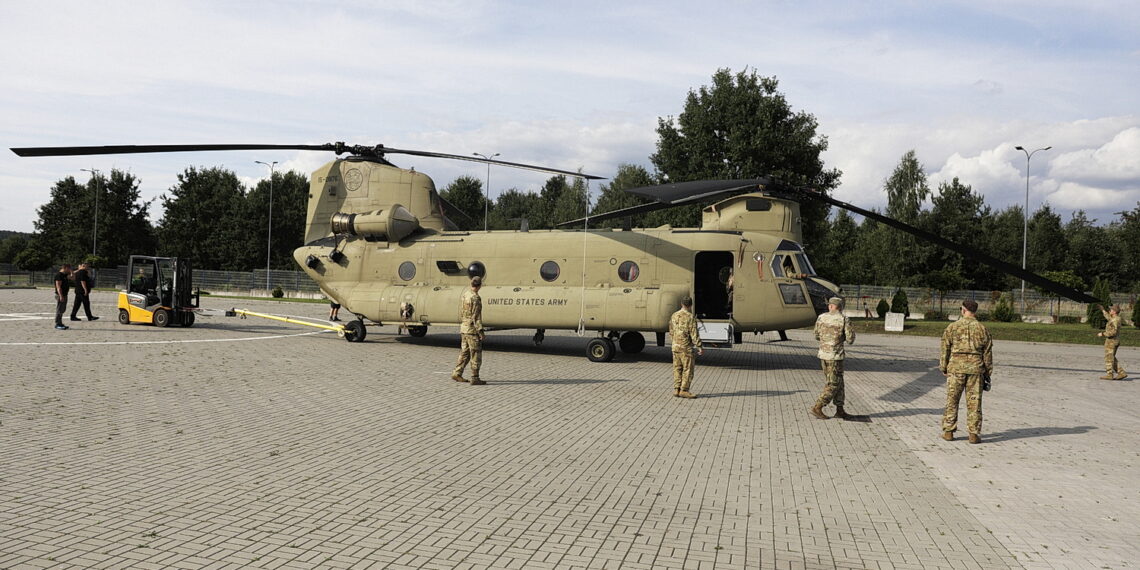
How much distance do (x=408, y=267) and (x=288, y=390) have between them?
7.98 metres

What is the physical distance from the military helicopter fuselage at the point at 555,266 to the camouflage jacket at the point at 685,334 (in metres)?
3.85

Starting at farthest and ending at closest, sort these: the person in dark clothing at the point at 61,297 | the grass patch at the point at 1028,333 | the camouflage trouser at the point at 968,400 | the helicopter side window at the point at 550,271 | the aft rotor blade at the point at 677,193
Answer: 1. the grass patch at the point at 1028,333
2. the person in dark clothing at the point at 61,297
3. the helicopter side window at the point at 550,271
4. the aft rotor blade at the point at 677,193
5. the camouflage trouser at the point at 968,400

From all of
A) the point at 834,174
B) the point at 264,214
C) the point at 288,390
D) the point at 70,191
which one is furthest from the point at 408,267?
the point at 70,191

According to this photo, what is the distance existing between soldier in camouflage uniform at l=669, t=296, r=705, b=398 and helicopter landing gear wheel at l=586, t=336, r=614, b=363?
4.65m

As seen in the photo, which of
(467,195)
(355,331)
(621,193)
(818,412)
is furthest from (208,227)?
(818,412)

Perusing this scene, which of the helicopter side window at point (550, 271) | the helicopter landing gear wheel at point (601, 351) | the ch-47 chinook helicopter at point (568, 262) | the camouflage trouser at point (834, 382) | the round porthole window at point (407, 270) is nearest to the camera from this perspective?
the camouflage trouser at point (834, 382)

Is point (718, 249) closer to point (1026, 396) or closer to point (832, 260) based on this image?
point (1026, 396)

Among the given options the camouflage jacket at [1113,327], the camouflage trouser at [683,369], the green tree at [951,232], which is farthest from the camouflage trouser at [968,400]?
the green tree at [951,232]

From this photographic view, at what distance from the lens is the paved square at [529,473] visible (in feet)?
15.9

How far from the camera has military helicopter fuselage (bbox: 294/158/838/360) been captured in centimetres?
1558

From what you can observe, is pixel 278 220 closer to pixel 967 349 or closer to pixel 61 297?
pixel 61 297

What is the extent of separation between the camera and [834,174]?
42406 mm

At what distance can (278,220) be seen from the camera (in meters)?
70.2

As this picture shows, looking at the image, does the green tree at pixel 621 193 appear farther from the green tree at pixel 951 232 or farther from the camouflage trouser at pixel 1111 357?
the camouflage trouser at pixel 1111 357
